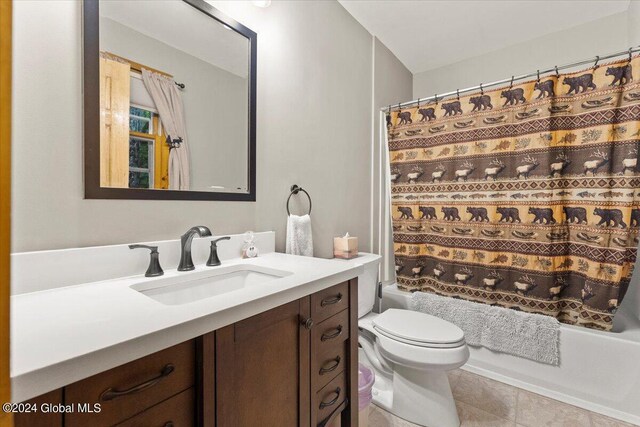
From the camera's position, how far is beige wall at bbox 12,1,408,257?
0.83 metres

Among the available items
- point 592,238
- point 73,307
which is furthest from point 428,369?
point 73,307

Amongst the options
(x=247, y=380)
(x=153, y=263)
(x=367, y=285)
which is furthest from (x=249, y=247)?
(x=367, y=285)

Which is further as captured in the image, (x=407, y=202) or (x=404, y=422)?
(x=407, y=202)

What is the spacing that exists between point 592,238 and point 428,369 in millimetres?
1227

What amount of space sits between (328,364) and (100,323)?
739 millimetres

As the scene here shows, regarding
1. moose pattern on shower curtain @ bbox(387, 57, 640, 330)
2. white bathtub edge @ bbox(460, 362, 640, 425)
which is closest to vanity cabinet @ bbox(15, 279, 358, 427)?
white bathtub edge @ bbox(460, 362, 640, 425)

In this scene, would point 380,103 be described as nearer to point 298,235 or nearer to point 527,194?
point 527,194

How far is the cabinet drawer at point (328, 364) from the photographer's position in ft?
3.25

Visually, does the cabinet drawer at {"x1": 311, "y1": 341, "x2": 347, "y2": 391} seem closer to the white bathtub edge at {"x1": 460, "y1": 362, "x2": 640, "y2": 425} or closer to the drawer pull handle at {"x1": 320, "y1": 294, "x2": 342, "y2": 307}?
the drawer pull handle at {"x1": 320, "y1": 294, "x2": 342, "y2": 307}

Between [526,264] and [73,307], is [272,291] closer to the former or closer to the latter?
[73,307]

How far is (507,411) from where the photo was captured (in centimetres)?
162

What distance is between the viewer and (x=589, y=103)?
1.71 m

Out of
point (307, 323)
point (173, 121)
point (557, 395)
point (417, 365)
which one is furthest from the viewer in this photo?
point (557, 395)

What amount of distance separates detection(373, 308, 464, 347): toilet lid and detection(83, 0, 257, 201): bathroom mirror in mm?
1033
